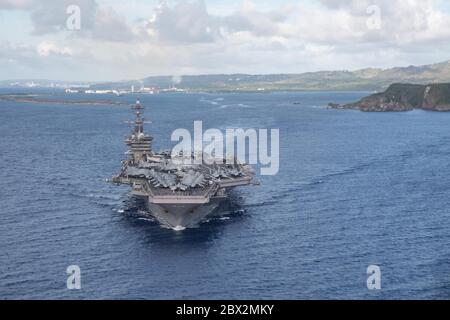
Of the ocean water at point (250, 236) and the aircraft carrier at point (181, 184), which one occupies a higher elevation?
the aircraft carrier at point (181, 184)

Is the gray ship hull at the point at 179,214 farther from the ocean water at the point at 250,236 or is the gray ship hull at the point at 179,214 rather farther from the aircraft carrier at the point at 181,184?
the ocean water at the point at 250,236

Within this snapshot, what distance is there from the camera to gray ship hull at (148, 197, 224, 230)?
70625mm

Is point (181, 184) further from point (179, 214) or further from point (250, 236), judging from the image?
point (250, 236)

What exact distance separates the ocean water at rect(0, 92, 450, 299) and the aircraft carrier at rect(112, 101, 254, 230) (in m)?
2.04

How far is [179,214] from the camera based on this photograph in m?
70.8

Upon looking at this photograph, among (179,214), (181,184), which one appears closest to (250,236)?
(179,214)

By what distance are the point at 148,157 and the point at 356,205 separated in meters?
30.9

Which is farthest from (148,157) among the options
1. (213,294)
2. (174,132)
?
(174,132)

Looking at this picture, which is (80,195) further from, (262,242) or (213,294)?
(213,294)

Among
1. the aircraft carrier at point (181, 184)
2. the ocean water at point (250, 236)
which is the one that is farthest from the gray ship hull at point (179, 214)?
the ocean water at point (250, 236)

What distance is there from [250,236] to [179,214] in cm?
826

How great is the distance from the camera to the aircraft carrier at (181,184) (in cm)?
7094

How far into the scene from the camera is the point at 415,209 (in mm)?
79688

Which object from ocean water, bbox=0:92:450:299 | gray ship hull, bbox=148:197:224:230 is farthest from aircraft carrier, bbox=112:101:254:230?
ocean water, bbox=0:92:450:299
